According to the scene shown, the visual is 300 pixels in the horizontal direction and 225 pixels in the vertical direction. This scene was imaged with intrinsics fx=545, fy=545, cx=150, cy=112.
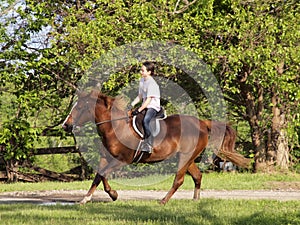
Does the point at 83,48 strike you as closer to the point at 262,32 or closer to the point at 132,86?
the point at 132,86

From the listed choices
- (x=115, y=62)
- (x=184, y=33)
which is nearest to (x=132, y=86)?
(x=115, y=62)

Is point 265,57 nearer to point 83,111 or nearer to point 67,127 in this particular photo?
point 83,111

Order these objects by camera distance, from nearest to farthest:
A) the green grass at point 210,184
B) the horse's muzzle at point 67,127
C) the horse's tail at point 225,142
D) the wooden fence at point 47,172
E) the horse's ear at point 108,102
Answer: the horse's muzzle at point 67,127
the horse's ear at point 108,102
the horse's tail at point 225,142
the green grass at point 210,184
the wooden fence at point 47,172

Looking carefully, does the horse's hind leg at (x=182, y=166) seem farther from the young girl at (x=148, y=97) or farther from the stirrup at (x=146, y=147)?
the young girl at (x=148, y=97)

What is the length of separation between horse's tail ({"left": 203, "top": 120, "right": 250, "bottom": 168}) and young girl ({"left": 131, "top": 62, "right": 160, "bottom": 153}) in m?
2.26

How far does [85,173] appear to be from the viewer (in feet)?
79.1

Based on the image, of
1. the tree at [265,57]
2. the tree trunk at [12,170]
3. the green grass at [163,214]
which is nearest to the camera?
the green grass at [163,214]

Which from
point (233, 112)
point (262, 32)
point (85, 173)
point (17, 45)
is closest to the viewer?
point (262, 32)

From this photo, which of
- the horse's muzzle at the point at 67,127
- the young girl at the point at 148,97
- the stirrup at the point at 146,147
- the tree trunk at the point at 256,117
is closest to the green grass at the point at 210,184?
the tree trunk at the point at 256,117

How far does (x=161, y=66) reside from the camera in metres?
18.8

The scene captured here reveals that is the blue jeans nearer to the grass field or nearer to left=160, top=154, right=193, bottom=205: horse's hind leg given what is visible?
left=160, top=154, right=193, bottom=205: horse's hind leg

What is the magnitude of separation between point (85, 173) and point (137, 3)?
868 cm

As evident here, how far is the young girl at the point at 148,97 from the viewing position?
1120 cm

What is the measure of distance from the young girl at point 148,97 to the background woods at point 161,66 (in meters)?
6.61
